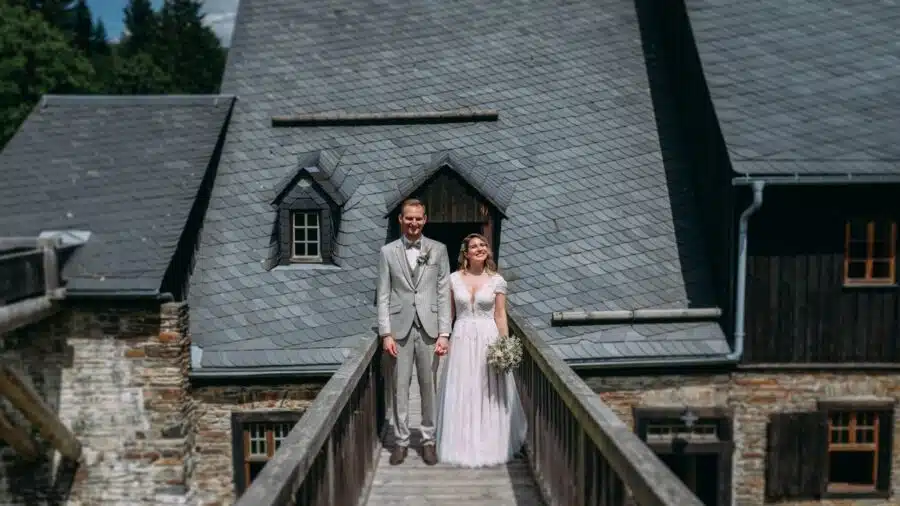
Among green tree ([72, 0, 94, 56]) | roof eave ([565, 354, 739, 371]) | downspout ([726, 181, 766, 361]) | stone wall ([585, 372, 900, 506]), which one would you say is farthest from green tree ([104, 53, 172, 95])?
downspout ([726, 181, 766, 361])

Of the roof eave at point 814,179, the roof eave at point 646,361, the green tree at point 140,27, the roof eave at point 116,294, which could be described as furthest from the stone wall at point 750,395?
the green tree at point 140,27

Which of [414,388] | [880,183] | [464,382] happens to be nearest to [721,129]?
[880,183]

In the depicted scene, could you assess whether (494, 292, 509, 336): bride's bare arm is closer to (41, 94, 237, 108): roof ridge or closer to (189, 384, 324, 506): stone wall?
(189, 384, 324, 506): stone wall

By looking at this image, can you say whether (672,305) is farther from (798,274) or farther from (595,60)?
(595,60)

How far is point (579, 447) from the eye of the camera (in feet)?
14.5

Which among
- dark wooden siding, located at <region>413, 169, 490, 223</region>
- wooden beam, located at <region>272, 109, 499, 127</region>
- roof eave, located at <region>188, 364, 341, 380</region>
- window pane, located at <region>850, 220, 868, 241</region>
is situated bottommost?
roof eave, located at <region>188, 364, 341, 380</region>

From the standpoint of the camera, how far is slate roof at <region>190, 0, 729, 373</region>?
37.0 feet

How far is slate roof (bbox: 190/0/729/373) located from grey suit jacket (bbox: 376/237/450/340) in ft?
16.0

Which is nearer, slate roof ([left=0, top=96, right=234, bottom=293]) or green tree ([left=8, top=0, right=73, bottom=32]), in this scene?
slate roof ([left=0, top=96, right=234, bottom=293])

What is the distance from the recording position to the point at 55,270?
399 inches

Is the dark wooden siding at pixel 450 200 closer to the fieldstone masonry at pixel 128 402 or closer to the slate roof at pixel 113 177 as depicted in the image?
the slate roof at pixel 113 177

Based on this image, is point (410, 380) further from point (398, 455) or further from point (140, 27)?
point (140, 27)

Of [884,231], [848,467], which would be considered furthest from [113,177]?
[848,467]

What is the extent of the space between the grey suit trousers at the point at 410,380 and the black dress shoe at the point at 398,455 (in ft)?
0.11
